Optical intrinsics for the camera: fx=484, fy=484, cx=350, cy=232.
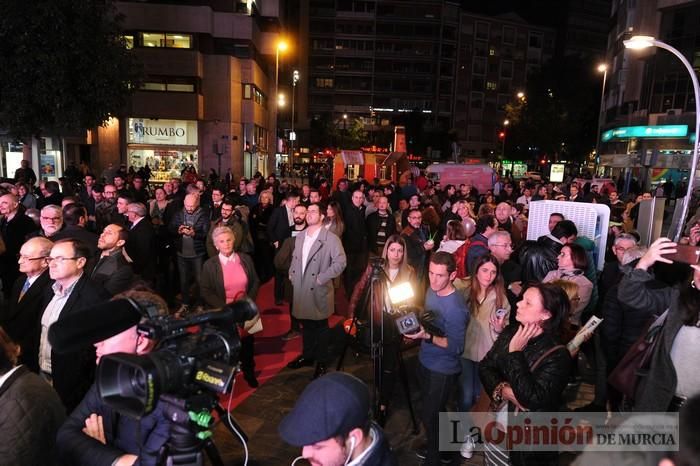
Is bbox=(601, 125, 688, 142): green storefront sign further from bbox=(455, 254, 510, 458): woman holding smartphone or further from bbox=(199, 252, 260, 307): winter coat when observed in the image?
bbox=(199, 252, 260, 307): winter coat

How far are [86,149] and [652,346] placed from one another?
32.0m

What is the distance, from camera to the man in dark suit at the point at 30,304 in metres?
3.96

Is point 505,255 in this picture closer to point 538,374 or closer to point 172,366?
point 538,374

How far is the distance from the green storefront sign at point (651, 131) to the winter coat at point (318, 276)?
119 feet

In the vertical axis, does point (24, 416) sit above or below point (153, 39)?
below

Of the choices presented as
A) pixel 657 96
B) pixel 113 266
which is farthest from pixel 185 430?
pixel 657 96

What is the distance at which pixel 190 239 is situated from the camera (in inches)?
295

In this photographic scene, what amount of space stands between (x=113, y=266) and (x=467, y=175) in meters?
22.6

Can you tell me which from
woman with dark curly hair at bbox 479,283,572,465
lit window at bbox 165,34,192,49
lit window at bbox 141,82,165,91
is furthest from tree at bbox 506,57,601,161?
woman with dark curly hair at bbox 479,283,572,465

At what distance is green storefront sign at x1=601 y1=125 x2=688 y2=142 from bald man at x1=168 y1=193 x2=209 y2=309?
A: 119ft

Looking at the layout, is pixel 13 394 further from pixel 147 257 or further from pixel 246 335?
pixel 147 257

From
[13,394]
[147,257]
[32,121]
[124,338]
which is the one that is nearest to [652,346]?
[124,338]

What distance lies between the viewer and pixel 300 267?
19.7 feet

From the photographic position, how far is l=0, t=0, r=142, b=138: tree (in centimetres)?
1473
